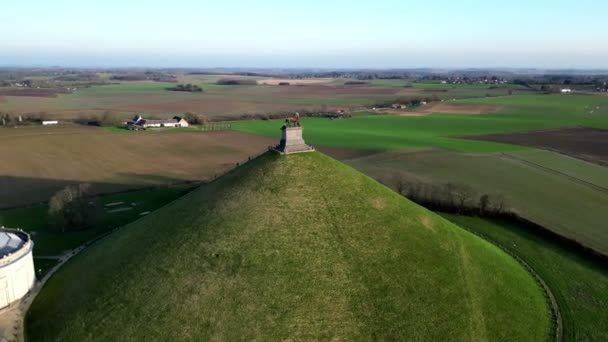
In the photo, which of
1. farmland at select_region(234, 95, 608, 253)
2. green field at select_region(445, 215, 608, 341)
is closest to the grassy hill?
green field at select_region(445, 215, 608, 341)

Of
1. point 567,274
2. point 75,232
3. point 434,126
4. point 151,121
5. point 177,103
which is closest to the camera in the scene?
point 567,274

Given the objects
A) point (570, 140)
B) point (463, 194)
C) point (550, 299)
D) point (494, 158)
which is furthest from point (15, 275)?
point (570, 140)

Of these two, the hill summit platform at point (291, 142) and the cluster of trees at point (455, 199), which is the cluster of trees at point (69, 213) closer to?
the hill summit platform at point (291, 142)

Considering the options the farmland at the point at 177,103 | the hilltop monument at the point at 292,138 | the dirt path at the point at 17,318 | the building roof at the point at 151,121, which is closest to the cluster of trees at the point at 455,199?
the hilltop monument at the point at 292,138

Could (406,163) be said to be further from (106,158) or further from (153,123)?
(153,123)

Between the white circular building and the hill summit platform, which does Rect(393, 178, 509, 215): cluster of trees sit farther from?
the white circular building
